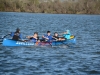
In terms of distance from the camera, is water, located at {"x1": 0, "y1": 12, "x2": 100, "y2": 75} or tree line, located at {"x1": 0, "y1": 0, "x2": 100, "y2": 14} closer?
water, located at {"x1": 0, "y1": 12, "x2": 100, "y2": 75}

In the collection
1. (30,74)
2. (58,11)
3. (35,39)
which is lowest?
(30,74)

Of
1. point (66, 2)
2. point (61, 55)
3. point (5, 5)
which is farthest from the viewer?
point (66, 2)

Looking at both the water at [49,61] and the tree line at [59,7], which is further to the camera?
the tree line at [59,7]

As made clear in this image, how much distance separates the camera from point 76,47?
3019 cm

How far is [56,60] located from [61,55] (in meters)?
2.32

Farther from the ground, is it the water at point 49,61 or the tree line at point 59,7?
the tree line at point 59,7

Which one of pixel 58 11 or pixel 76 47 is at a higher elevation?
pixel 58 11

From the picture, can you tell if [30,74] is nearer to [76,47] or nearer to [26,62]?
[26,62]

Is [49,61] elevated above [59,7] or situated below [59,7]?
below

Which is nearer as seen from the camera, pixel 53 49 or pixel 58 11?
pixel 53 49

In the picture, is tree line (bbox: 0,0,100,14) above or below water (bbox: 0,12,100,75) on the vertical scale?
above

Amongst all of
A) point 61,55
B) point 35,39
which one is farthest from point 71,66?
point 35,39

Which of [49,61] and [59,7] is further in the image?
[59,7]

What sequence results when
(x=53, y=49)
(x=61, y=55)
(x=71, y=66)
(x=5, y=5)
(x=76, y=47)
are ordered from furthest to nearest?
(x=5, y=5) < (x=76, y=47) < (x=53, y=49) < (x=61, y=55) < (x=71, y=66)
